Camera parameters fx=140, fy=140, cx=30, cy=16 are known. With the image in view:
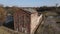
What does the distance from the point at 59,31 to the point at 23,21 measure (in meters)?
4.44

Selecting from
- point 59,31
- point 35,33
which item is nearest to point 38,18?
point 35,33

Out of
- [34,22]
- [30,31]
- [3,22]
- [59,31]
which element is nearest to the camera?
[59,31]

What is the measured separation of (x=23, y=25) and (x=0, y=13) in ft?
26.2

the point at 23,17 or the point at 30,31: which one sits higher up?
the point at 23,17

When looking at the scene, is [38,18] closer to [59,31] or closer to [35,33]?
[35,33]

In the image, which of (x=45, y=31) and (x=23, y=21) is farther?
(x=23, y=21)

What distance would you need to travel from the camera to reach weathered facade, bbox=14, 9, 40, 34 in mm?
13617

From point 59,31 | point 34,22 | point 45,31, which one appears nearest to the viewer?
point 59,31

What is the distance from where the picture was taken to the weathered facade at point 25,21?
44.7ft

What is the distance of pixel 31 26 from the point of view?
44.9ft

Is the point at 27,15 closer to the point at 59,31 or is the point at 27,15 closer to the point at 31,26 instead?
the point at 31,26

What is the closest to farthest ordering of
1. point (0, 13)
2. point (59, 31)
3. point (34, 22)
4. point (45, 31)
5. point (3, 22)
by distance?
point (59, 31) → point (45, 31) → point (34, 22) → point (3, 22) → point (0, 13)

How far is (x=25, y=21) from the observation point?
13945mm

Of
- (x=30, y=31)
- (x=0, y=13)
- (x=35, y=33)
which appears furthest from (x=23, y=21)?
(x=0, y=13)
